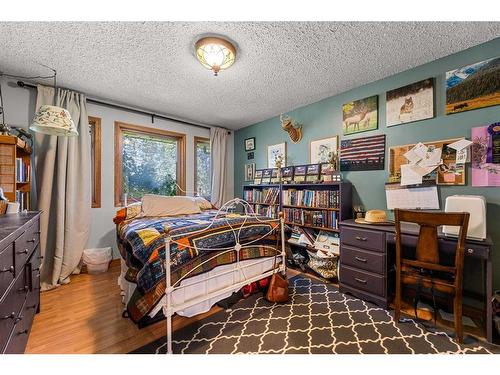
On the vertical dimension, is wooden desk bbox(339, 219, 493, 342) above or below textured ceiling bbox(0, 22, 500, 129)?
below

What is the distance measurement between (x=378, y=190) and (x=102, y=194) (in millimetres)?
3547

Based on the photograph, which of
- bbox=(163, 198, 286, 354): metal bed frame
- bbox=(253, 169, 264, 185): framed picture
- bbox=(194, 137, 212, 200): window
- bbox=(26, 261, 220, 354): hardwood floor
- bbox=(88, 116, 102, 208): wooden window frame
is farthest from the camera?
bbox=(194, 137, 212, 200): window

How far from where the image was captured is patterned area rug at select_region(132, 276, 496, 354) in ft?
4.87

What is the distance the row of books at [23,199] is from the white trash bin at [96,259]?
2.66 ft

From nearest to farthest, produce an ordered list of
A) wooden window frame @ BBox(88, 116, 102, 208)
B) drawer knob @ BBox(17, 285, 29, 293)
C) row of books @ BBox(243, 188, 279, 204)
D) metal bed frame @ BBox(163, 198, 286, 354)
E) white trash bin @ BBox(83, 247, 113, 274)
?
drawer knob @ BBox(17, 285, 29, 293)
metal bed frame @ BBox(163, 198, 286, 354)
white trash bin @ BBox(83, 247, 113, 274)
wooden window frame @ BBox(88, 116, 102, 208)
row of books @ BBox(243, 188, 279, 204)

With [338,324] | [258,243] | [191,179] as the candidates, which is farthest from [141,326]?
[191,179]

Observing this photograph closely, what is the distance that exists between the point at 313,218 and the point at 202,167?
2.31 m

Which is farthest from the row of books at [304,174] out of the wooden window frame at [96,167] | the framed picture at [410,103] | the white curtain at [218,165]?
the wooden window frame at [96,167]

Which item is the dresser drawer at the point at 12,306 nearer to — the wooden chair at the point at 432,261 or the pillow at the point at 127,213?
the pillow at the point at 127,213

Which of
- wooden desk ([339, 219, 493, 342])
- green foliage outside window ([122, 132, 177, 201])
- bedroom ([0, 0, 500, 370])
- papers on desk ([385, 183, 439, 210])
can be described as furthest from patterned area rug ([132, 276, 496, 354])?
green foliage outside window ([122, 132, 177, 201])

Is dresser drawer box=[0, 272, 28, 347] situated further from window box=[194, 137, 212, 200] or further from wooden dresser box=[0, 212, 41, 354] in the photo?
window box=[194, 137, 212, 200]

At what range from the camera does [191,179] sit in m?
3.97

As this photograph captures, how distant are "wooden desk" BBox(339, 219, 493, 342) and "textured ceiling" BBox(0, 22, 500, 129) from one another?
157cm
